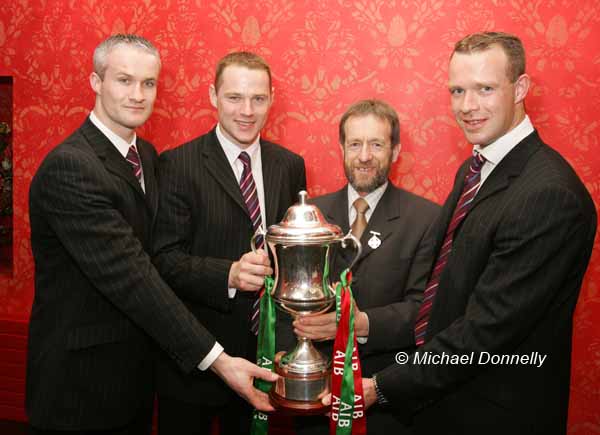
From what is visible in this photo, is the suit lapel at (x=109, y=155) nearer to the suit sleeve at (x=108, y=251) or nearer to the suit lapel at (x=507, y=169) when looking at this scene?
the suit sleeve at (x=108, y=251)

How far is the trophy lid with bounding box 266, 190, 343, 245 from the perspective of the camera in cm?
171

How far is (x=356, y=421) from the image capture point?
1.79 meters

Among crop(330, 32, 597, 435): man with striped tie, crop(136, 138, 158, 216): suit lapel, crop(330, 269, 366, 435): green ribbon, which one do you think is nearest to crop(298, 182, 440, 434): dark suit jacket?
crop(330, 32, 597, 435): man with striped tie

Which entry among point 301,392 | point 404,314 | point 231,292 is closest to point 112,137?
point 231,292

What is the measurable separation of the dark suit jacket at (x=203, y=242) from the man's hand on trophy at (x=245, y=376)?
0.30 meters

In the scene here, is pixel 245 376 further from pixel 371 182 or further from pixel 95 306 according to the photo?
pixel 371 182

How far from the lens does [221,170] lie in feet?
7.63

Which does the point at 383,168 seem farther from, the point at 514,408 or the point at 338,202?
the point at 514,408

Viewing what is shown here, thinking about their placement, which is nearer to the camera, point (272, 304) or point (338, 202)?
point (272, 304)

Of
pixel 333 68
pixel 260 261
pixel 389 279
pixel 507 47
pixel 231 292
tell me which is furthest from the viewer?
pixel 333 68

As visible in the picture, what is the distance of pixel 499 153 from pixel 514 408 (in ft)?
2.61

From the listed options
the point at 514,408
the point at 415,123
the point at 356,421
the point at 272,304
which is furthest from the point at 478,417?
the point at 415,123

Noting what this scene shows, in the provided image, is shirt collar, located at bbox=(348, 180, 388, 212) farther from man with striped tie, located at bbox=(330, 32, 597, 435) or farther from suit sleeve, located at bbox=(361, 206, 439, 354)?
man with striped tie, located at bbox=(330, 32, 597, 435)

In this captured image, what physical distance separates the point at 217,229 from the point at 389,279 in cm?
72
